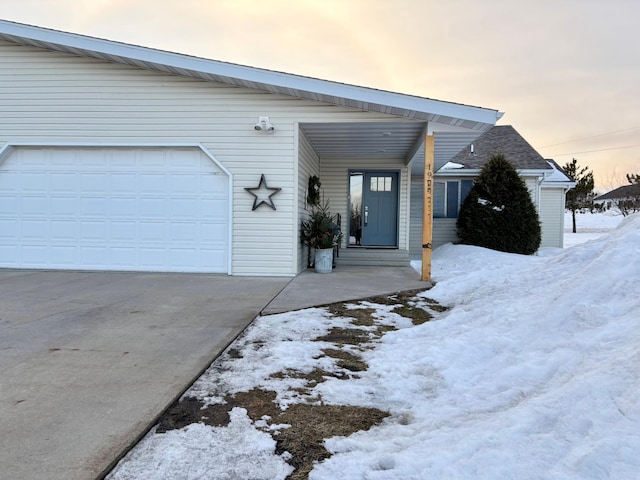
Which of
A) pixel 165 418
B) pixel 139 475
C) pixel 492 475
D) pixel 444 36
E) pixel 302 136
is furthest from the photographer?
pixel 444 36

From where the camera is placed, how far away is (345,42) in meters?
11.3

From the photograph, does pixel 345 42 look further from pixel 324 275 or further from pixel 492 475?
pixel 492 475

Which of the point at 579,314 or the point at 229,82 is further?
the point at 229,82

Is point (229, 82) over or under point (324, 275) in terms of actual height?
over

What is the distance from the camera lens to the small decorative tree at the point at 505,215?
430 inches

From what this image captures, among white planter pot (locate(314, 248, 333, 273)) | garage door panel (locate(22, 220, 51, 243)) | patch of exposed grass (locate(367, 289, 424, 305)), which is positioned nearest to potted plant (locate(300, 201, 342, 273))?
white planter pot (locate(314, 248, 333, 273))

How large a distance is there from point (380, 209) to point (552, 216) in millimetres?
7100

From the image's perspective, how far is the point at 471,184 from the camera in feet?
42.1

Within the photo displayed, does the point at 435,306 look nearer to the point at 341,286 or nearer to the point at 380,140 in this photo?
the point at 341,286

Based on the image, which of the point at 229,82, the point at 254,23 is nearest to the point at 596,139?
the point at 254,23

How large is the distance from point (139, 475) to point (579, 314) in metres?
3.01

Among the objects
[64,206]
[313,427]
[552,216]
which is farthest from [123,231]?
[552,216]

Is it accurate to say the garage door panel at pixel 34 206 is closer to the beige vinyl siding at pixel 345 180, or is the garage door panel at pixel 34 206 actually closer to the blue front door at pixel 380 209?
the beige vinyl siding at pixel 345 180

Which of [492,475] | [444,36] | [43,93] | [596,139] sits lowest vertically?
[492,475]
